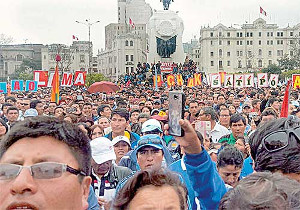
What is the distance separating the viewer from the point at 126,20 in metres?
108

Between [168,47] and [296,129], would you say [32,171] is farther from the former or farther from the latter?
[168,47]

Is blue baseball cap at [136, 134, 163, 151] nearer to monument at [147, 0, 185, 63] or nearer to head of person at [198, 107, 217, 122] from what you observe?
head of person at [198, 107, 217, 122]

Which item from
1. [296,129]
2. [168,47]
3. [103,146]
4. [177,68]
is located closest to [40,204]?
[296,129]

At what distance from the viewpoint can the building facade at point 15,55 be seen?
95062mm

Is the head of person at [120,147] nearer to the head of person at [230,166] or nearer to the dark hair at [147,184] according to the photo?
the head of person at [230,166]

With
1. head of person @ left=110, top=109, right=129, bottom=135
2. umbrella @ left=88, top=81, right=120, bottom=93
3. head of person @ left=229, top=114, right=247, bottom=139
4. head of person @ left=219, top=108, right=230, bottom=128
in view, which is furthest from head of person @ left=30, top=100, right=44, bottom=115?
umbrella @ left=88, top=81, right=120, bottom=93

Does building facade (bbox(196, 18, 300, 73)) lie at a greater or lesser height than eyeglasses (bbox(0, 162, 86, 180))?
greater

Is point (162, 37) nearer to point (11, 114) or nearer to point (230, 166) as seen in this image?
point (11, 114)

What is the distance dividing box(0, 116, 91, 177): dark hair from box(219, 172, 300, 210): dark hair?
685 millimetres

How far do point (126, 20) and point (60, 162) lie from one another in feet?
353

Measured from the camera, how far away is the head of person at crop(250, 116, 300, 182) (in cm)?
242

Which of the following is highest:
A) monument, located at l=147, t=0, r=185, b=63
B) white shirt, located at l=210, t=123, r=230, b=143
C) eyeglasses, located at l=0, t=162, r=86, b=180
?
monument, located at l=147, t=0, r=185, b=63

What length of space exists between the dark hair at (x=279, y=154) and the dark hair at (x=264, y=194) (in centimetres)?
43

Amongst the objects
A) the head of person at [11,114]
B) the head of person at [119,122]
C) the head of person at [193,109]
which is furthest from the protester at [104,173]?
the head of person at [193,109]
